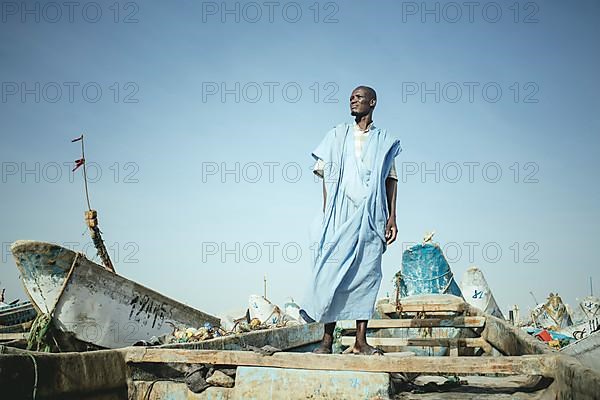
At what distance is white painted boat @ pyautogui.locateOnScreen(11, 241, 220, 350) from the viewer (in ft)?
17.9

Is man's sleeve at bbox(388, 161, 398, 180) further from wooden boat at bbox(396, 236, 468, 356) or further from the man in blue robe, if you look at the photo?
wooden boat at bbox(396, 236, 468, 356)

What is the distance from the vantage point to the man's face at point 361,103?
136 inches

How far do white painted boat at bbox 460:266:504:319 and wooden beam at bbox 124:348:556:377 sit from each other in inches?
579

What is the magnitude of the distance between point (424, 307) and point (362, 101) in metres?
4.35

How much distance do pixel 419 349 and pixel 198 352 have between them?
4.32 m

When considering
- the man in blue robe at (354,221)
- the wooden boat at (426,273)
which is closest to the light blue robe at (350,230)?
the man in blue robe at (354,221)

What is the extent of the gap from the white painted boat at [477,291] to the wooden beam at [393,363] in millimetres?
14698

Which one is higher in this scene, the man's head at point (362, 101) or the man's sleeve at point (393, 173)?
the man's head at point (362, 101)

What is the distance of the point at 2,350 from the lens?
2402mm

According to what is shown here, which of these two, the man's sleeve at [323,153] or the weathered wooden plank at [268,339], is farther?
the weathered wooden plank at [268,339]

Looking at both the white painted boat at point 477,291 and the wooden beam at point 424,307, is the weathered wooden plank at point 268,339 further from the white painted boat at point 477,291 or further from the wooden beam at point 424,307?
the white painted boat at point 477,291

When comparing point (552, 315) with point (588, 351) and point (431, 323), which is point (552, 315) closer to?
point (431, 323)

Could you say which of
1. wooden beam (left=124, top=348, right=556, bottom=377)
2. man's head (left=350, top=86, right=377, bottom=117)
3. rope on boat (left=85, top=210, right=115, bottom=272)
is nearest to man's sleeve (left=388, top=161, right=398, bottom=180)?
man's head (left=350, top=86, right=377, bottom=117)

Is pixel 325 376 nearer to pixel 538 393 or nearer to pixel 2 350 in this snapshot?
pixel 538 393
